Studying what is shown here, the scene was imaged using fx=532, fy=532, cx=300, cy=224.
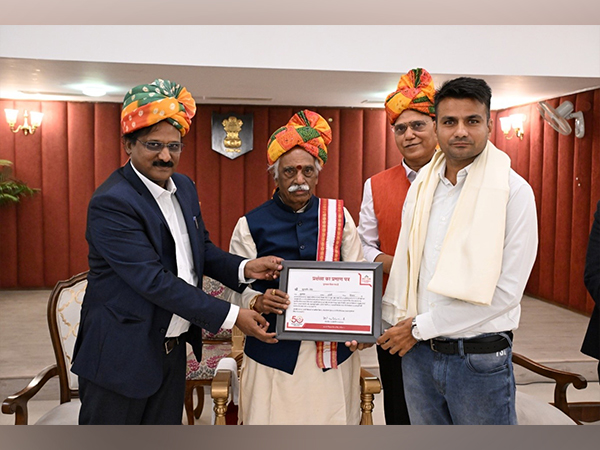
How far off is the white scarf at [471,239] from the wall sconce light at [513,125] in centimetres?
606

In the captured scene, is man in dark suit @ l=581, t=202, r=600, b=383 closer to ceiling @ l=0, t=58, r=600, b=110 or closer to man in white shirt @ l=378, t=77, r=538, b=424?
man in white shirt @ l=378, t=77, r=538, b=424

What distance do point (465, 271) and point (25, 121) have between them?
6.86m

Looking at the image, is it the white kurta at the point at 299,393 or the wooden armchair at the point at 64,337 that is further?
the wooden armchair at the point at 64,337

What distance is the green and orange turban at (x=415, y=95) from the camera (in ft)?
6.73

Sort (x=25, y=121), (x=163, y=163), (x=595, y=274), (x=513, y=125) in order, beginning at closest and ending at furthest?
(x=163, y=163) → (x=595, y=274) → (x=25, y=121) → (x=513, y=125)

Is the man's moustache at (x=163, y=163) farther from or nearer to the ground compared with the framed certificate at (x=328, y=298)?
farther from the ground

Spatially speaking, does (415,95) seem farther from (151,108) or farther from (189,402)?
(189,402)

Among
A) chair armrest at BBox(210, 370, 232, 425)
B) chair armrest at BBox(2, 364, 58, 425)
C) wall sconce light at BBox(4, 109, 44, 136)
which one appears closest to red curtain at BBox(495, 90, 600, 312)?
chair armrest at BBox(210, 370, 232, 425)

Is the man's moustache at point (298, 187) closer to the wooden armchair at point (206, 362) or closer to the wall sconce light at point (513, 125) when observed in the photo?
the wooden armchair at point (206, 362)

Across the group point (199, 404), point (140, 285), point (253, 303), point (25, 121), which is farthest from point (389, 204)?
point (25, 121)

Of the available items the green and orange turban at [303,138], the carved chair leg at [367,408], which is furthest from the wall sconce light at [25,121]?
the carved chair leg at [367,408]

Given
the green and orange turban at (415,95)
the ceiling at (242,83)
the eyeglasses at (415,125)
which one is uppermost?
the ceiling at (242,83)

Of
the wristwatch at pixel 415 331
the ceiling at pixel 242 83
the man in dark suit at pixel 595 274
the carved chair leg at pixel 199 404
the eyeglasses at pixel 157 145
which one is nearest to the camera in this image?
the wristwatch at pixel 415 331

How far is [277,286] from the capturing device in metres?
1.89
